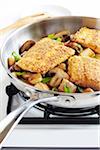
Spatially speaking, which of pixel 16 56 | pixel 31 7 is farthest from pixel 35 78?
pixel 31 7

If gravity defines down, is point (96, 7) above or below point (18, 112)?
above

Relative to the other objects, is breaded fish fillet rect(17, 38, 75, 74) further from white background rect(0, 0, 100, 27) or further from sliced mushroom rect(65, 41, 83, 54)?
white background rect(0, 0, 100, 27)

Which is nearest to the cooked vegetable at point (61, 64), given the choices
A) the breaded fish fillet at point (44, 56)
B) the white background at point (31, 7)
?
the breaded fish fillet at point (44, 56)

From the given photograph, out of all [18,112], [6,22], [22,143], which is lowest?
[22,143]

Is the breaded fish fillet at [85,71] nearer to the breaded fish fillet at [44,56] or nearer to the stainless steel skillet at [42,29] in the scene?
the breaded fish fillet at [44,56]

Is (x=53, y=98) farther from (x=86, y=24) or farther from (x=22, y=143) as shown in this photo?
(x=86, y=24)

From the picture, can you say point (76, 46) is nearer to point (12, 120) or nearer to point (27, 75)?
point (27, 75)

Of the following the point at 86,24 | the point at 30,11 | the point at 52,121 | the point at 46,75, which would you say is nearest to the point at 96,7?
the point at 30,11
